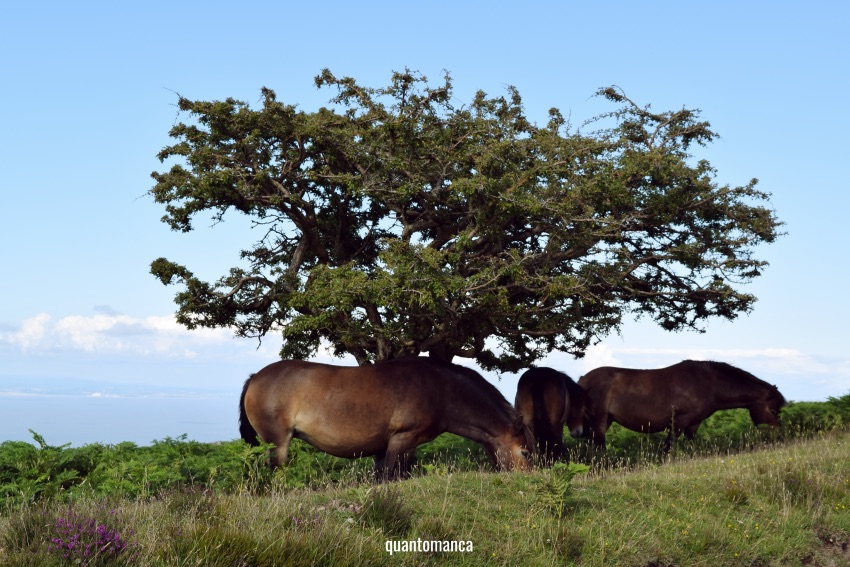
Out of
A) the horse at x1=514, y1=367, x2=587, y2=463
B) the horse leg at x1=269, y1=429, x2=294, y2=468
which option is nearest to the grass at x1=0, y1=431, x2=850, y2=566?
the horse leg at x1=269, y1=429, x2=294, y2=468

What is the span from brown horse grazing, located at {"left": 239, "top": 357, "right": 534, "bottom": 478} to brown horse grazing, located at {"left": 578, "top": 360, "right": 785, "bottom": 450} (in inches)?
286

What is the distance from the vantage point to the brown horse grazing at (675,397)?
21641 mm

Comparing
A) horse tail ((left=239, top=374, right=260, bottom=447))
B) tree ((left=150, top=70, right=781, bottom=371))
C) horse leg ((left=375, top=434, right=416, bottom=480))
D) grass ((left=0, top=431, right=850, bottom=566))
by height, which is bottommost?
grass ((left=0, top=431, right=850, bottom=566))

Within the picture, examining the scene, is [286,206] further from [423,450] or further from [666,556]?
[666,556]

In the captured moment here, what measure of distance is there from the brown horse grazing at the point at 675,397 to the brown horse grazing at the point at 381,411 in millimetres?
7262

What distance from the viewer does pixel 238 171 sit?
822 inches

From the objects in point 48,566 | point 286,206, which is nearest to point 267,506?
point 48,566

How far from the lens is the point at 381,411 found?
50.4ft

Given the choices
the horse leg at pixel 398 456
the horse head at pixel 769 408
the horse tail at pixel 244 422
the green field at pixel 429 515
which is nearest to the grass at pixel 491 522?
the green field at pixel 429 515

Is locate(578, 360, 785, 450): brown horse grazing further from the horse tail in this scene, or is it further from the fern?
the fern

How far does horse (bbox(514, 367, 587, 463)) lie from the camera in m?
19.7

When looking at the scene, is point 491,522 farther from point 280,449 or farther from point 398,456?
point 280,449

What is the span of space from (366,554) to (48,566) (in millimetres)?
3294

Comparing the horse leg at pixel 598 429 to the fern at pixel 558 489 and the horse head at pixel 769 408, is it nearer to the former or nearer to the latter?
the horse head at pixel 769 408
